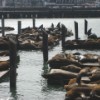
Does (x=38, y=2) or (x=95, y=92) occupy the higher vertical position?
(x=95, y=92)

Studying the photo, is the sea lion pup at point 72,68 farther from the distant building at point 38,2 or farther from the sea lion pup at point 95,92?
the distant building at point 38,2

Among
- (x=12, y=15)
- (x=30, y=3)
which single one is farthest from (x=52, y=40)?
(x=30, y=3)

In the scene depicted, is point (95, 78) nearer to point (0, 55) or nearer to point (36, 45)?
point (0, 55)

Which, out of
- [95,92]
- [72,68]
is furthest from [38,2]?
[95,92]

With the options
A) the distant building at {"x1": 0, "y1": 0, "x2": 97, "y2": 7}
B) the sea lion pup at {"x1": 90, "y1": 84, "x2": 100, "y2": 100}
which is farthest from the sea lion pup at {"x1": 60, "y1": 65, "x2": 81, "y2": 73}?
the distant building at {"x1": 0, "y1": 0, "x2": 97, "y2": 7}

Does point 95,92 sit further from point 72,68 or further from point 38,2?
point 38,2

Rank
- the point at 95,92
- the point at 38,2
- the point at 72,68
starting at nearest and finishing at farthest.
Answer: the point at 95,92 → the point at 72,68 → the point at 38,2

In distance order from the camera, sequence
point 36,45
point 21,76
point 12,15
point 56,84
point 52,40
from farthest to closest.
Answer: point 12,15, point 52,40, point 36,45, point 21,76, point 56,84

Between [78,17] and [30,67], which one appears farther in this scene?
[78,17]

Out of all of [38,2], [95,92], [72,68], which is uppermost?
[95,92]

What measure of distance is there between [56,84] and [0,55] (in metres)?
7.69

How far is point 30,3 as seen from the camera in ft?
620

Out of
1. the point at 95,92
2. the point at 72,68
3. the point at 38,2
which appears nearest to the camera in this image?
the point at 95,92

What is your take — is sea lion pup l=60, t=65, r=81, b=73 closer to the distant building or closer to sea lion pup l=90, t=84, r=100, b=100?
sea lion pup l=90, t=84, r=100, b=100
